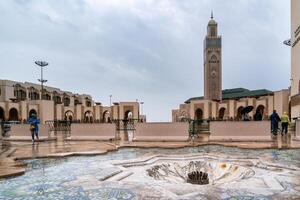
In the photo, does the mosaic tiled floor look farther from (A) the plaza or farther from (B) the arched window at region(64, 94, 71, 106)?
(B) the arched window at region(64, 94, 71, 106)

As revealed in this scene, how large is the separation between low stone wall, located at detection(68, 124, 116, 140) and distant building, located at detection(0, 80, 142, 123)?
68.4 feet

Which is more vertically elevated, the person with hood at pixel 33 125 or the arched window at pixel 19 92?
the arched window at pixel 19 92

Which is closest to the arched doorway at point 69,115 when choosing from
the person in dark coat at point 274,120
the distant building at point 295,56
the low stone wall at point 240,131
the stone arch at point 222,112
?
the stone arch at point 222,112

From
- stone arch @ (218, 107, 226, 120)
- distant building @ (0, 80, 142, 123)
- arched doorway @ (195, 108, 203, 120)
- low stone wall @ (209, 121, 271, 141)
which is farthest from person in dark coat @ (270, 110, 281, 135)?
stone arch @ (218, 107, 226, 120)

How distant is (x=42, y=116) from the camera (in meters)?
43.0

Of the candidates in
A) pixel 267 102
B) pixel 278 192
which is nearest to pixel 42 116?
pixel 267 102

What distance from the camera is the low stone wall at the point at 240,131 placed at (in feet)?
39.6

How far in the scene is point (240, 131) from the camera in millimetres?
12312

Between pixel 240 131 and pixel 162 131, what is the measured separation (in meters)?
3.37

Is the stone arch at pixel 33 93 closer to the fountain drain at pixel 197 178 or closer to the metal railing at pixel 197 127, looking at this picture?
the metal railing at pixel 197 127

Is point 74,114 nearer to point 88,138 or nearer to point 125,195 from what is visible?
point 88,138

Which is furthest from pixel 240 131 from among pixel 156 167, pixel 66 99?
pixel 66 99

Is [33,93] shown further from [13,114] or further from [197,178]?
[197,178]

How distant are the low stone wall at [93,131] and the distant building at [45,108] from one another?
20.8 metres
